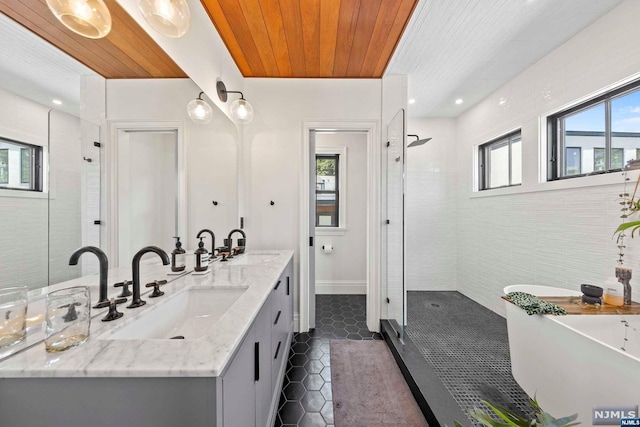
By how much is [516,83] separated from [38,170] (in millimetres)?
3607

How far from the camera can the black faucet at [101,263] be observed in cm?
75

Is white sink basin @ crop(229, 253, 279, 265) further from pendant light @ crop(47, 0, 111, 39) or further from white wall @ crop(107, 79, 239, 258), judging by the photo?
pendant light @ crop(47, 0, 111, 39)

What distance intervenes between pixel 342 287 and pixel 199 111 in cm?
280

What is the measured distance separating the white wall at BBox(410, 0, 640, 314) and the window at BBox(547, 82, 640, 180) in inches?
5.0

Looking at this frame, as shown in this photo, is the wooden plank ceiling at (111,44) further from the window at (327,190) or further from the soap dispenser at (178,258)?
the window at (327,190)

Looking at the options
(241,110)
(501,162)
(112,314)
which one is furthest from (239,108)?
(501,162)

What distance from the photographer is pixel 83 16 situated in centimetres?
79

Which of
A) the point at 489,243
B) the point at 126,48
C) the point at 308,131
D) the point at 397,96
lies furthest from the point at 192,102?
the point at 489,243

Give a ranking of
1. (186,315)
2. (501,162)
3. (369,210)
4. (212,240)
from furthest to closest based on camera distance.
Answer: (501,162)
(369,210)
(212,240)
(186,315)

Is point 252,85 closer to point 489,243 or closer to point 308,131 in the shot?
point 308,131

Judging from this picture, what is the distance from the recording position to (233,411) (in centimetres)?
72

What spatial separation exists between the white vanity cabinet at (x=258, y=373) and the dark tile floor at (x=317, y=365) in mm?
143

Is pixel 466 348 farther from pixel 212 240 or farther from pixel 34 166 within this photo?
pixel 34 166

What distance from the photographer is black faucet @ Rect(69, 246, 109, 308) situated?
75 centimetres
